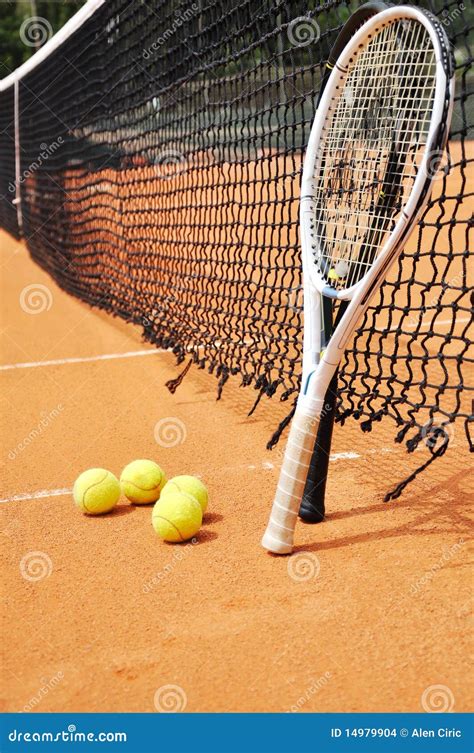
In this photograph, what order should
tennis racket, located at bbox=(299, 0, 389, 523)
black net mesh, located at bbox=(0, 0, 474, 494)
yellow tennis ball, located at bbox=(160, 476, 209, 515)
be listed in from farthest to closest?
black net mesh, located at bbox=(0, 0, 474, 494)
yellow tennis ball, located at bbox=(160, 476, 209, 515)
tennis racket, located at bbox=(299, 0, 389, 523)

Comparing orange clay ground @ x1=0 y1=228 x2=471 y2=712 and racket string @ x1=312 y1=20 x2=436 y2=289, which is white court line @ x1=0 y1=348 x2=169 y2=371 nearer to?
orange clay ground @ x1=0 y1=228 x2=471 y2=712

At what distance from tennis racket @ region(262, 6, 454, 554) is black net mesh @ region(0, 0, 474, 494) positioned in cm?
18

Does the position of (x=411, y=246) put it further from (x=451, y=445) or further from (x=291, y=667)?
(x=291, y=667)

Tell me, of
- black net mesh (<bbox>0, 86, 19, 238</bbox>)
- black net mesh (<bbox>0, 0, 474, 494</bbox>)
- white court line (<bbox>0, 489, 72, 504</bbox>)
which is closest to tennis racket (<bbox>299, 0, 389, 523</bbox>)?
black net mesh (<bbox>0, 0, 474, 494</bbox>)

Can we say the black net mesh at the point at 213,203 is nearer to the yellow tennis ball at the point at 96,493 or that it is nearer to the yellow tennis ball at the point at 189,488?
the yellow tennis ball at the point at 189,488

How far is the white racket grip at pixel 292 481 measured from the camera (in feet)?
8.77

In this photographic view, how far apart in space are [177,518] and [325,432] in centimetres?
57

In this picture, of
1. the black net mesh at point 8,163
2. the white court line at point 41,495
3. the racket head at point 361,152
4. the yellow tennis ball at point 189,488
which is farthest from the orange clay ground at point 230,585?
the black net mesh at point 8,163

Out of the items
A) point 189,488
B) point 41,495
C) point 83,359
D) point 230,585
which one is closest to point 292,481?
point 230,585

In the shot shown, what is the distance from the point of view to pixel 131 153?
6.26 m

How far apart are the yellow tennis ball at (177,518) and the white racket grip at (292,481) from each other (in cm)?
29

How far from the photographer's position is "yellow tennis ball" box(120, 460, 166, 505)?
3.24 metres

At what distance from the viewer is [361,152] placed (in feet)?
9.55

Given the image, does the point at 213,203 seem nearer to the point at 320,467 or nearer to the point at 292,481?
the point at 320,467
